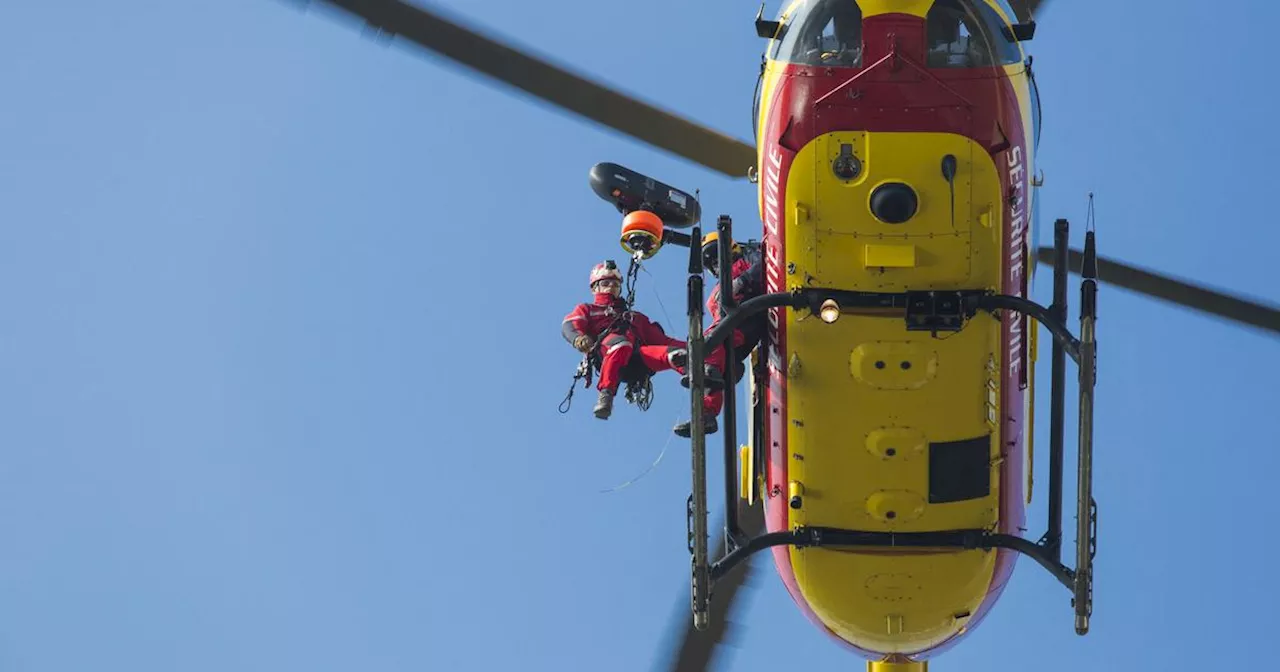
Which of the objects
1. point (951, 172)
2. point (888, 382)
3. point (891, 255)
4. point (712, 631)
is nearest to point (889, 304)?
point (891, 255)

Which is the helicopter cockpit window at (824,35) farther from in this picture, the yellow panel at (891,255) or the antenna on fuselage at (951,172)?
the yellow panel at (891,255)

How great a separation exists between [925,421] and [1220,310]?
237 cm

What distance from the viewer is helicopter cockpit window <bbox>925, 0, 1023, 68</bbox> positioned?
31.6ft

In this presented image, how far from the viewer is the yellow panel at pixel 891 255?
962cm

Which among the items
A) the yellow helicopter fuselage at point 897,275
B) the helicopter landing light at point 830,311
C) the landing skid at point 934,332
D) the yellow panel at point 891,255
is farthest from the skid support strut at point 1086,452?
the helicopter landing light at point 830,311

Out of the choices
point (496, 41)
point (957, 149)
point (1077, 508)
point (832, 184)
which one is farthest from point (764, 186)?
point (1077, 508)

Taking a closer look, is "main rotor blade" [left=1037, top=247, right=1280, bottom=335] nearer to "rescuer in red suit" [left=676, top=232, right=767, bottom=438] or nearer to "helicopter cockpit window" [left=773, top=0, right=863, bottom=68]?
"rescuer in red suit" [left=676, top=232, right=767, bottom=438]

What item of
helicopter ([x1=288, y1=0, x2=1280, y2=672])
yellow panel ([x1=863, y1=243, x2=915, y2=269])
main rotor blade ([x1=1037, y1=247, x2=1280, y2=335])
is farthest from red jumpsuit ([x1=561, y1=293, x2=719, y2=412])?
main rotor blade ([x1=1037, y1=247, x2=1280, y2=335])

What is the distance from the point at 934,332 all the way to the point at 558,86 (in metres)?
2.78

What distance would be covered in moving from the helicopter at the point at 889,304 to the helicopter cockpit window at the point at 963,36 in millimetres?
13

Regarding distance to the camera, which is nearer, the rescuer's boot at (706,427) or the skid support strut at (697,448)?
the skid support strut at (697,448)

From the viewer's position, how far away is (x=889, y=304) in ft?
32.0

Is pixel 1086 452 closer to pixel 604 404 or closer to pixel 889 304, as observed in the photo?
pixel 889 304

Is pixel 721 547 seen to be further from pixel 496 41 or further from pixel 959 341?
pixel 496 41
